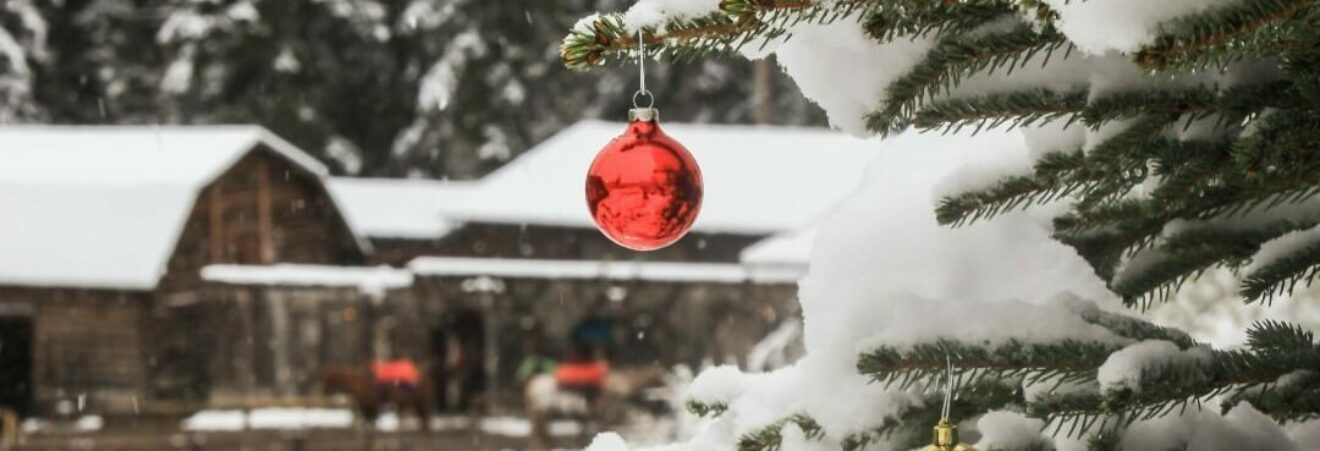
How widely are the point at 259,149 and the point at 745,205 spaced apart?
827 centimetres

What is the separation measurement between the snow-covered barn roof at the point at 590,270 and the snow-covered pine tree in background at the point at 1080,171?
24157 millimetres

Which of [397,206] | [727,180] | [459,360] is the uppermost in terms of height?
[397,206]

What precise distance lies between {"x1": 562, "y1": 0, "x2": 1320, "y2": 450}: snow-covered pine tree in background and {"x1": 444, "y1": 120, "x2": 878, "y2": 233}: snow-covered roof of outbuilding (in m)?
25.7

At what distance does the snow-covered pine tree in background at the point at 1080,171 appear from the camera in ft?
6.34

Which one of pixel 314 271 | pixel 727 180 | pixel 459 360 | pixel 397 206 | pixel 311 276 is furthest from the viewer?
pixel 397 206

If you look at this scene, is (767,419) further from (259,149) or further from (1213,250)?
(259,149)

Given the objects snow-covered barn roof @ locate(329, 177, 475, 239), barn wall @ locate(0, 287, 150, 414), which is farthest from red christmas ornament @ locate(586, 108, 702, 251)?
snow-covered barn roof @ locate(329, 177, 475, 239)

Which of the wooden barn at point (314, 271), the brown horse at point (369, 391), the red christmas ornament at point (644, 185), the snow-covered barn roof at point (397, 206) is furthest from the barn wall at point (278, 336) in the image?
the red christmas ornament at point (644, 185)

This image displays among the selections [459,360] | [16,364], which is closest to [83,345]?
[16,364]

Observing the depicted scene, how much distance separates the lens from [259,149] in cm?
2844

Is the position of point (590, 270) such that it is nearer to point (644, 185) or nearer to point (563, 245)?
point (563, 245)

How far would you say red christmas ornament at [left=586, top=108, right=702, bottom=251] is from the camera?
2.22 meters

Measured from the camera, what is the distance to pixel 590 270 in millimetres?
27922

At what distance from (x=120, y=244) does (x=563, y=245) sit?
745 cm
